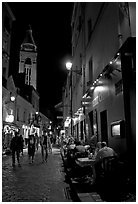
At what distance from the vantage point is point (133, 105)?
22.2ft

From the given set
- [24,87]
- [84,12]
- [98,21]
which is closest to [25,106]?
[24,87]

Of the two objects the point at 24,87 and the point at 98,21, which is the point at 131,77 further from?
the point at 24,87

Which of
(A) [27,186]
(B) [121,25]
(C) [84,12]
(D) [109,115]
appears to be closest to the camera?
(A) [27,186]

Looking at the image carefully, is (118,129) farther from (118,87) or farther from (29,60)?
(29,60)

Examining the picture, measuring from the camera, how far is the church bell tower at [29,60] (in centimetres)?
5556

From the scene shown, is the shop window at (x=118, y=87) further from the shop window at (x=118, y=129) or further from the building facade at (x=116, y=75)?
the shop window at (x=118, y=129)

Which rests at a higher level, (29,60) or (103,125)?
(29,60)

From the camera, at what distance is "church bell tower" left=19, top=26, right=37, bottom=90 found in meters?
55.6

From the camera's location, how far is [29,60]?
57344 millimetres

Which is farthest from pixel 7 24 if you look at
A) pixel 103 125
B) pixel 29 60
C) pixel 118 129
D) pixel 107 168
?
pixel 29 60

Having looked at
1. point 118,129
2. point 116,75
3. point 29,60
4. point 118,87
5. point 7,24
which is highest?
point 29,60

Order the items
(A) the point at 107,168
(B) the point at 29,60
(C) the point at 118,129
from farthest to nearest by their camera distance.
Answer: (B) the point at 29,60 < (C) the point at 118,129 < (A) the point at 107,168

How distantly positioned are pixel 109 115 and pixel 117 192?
171 inches

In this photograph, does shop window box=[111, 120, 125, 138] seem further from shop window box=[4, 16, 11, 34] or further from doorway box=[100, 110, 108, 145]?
shop window box=[4, 16, 11, 34]
